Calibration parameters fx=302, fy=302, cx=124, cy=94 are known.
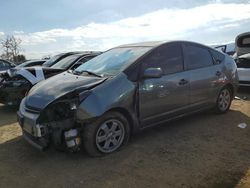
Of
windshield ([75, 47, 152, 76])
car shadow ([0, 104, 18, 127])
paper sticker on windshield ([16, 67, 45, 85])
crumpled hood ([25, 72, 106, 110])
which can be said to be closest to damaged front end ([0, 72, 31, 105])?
paper sticker on windshield ([16, 67, 45, 85])

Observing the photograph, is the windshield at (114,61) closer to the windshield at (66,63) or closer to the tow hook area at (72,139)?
the tow hook area at (72,139)

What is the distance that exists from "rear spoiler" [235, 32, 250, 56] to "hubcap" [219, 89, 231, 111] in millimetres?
4467

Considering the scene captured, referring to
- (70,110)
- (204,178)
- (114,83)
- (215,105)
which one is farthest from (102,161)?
(215,105)

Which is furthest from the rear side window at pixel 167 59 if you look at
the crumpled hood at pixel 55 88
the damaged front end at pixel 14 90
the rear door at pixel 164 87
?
the damaged front end at pixel 14 90

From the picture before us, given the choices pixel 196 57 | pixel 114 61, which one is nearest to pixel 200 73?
pixel 196 57

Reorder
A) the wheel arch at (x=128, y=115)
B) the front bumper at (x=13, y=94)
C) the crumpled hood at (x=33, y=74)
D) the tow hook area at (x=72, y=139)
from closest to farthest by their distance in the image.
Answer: the tow hook area at (x=72, y=139) < the wheel arch at (x=128, y=115) < the front bumper at (x=13, y=94) < the crumpled hood at (x=33, y=74)

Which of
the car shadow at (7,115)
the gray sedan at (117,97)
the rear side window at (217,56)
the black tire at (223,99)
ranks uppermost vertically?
the rear side window at (217,56)

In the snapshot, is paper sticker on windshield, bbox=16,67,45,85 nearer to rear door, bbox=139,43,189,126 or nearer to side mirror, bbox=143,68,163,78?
rear door, bbox=139,43,189,126

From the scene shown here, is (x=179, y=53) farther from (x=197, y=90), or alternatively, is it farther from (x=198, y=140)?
(x=198, y=140)

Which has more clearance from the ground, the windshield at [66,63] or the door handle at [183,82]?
the windshield at [66,63]

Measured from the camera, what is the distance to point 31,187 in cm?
360

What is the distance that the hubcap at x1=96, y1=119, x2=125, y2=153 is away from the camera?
429 centimetres

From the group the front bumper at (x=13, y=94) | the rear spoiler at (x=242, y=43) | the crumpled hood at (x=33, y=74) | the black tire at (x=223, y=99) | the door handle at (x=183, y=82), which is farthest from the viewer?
the rear spoiler at (x=242, y=43)

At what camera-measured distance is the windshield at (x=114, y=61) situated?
4755mm
